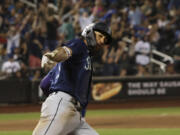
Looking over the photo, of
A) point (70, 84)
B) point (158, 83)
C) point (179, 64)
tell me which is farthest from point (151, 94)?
point (70, 84)

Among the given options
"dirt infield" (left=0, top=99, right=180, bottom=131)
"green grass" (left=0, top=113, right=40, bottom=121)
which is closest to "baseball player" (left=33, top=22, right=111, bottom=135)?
"dirt infield" (left=0, top=99, right=180, bottom=131)

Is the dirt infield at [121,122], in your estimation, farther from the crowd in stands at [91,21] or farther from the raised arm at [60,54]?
the raised arm at [60,54]

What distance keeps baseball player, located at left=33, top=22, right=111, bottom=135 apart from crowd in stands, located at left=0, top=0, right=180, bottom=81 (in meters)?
11.5

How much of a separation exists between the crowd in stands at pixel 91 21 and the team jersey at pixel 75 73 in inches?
453

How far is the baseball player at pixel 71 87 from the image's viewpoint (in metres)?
4.66

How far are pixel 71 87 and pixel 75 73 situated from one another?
0.51 ft

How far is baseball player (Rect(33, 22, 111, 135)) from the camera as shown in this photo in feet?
15.3

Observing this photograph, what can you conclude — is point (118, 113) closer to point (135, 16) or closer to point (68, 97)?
point (135, 16)

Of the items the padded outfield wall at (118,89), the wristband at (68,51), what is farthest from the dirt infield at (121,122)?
the wristband at (68,51)

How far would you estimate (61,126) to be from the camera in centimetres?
466

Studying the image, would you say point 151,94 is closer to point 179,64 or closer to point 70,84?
point 179,64

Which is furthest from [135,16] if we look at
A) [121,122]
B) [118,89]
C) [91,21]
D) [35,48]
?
[121,122]

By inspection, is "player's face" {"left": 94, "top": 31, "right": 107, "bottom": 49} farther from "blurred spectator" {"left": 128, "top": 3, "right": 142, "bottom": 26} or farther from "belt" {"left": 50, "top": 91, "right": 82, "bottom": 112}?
"blurred spectator" {"left": 128, "top": 3, "right": 142, "bottom": 26}

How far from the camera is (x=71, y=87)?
187 inches
